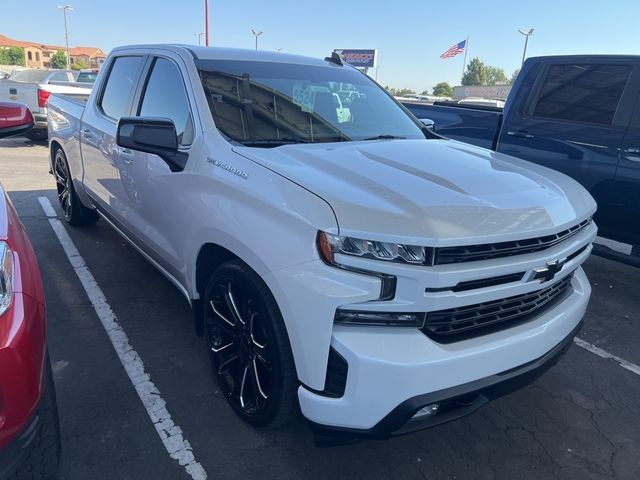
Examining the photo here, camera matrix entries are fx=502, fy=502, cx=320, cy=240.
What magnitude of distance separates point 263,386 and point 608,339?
2.86m

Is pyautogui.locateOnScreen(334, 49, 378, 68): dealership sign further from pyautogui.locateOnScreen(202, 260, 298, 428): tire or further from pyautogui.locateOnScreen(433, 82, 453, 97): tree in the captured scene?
pyautogui.locateOnScreen(202, 260, 298, 428): tire

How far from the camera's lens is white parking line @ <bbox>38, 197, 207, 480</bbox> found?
2385mm

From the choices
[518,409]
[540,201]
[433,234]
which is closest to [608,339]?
[518,409]

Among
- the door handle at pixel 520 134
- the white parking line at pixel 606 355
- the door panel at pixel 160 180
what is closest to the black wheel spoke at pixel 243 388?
the door panel at pixel 160 180

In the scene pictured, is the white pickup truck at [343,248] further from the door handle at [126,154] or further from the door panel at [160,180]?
the door handle at [126,154]

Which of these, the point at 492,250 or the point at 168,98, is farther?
the point at 168,98

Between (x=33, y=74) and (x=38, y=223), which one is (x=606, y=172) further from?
(x=33, y=74)

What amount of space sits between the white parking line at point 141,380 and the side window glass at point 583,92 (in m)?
4.38

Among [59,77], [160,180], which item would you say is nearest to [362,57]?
[59,77]

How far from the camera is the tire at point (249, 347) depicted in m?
2.15

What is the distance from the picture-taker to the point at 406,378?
6.01 feet

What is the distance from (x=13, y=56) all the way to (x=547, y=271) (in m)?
110

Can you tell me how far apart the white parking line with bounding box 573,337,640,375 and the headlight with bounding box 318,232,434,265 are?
7.79 feet

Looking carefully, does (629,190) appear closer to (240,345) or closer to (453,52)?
(240,345)
